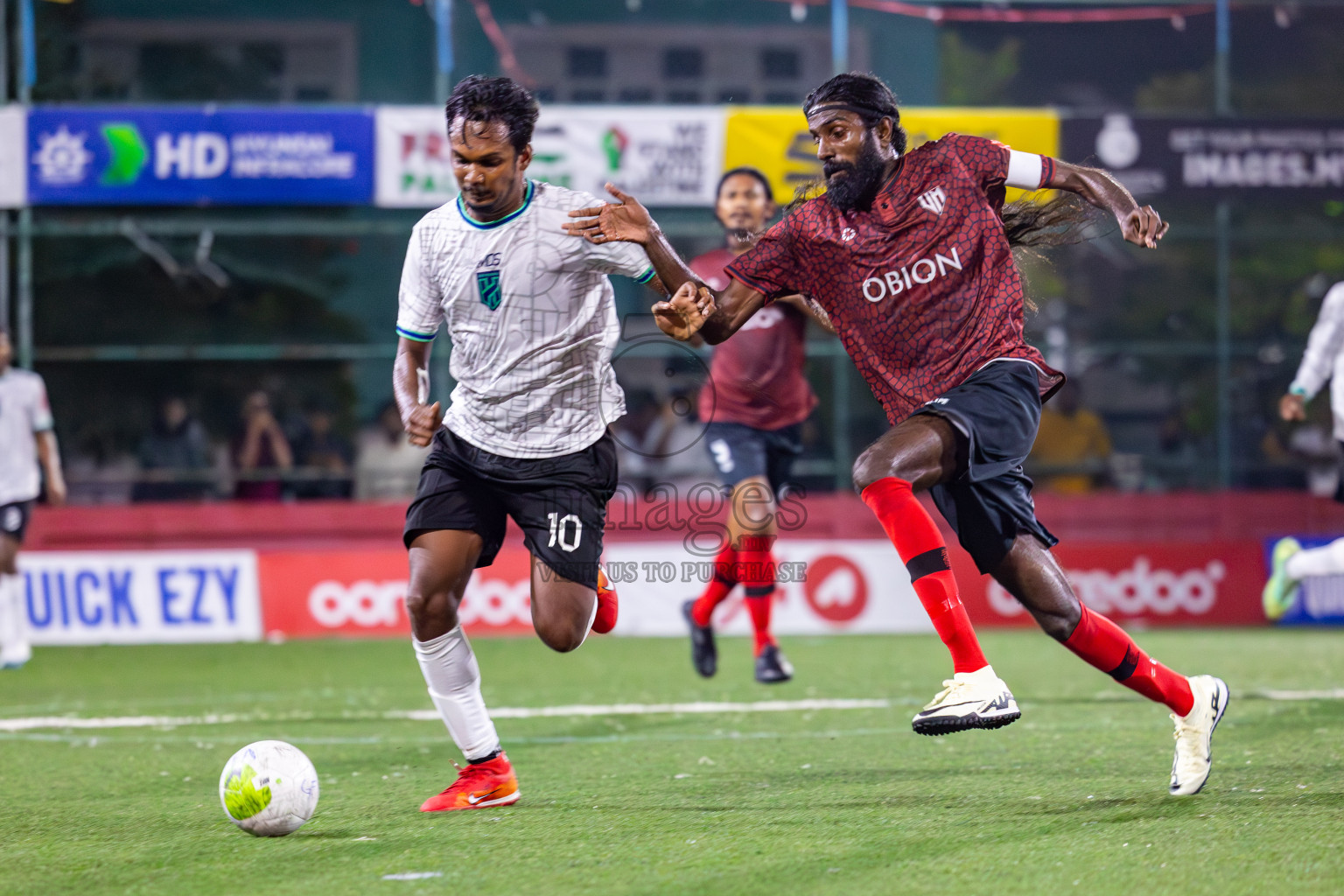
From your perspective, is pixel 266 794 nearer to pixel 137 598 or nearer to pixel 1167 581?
pixel 137 598

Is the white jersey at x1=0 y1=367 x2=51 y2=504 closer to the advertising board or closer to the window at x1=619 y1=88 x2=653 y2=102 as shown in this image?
the window at x1=619 y1=88 x2=653 y2=102

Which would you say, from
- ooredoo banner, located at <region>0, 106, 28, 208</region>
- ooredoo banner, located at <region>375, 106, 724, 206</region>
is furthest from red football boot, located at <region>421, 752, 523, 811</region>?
ooredoo banner, located at <region>0, 106, 28, 208</region>

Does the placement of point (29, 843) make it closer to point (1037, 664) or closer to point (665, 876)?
point (665, 876)

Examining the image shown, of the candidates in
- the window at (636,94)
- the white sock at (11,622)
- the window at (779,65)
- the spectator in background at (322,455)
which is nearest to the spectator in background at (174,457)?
the spectator in background at (322,455)

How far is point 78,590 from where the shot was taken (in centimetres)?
1288

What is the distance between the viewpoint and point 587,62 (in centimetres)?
1678

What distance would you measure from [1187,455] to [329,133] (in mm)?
9660

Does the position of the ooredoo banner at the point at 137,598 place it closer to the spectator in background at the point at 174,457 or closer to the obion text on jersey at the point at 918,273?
the spectator in background at the point at 174,457

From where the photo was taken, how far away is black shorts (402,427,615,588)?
5082 mm

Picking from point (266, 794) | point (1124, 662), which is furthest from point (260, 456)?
point (1124, 662)

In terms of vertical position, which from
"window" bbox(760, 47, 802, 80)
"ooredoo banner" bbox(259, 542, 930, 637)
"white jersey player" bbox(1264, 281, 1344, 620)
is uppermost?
"window" bbox(760, 47, 802, 80)

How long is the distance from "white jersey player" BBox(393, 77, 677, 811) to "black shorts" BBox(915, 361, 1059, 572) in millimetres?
1155

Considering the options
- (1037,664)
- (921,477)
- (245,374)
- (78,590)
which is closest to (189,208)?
(245,374)

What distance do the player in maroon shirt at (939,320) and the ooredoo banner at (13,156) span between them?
1168 cm
